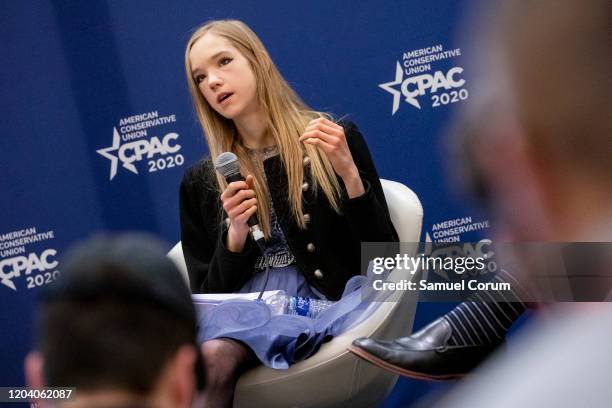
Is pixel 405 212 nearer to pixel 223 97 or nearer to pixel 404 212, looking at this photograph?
pixel 404 212

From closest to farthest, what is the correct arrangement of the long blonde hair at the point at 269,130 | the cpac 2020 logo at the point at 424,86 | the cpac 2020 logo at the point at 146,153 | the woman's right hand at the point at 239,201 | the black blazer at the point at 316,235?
the woman's right hand at the point at 239,201 → the black blazer at the point at 316,235 → the long blonde hair at the point at 269,130 → the cpac 2020 logo at the point at 424,86 → the cpac 2020 logo at the point at 146,153

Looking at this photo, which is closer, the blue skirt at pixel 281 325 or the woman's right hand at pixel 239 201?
the blue skirt at pixel 281 325

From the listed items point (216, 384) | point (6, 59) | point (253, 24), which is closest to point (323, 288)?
point (216, 384)

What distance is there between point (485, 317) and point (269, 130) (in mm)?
1227

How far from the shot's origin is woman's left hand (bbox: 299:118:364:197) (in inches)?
110

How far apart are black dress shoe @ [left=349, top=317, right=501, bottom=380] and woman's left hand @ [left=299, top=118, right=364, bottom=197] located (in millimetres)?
691

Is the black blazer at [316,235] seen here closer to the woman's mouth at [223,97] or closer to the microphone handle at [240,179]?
the microphone handle at [240,179]

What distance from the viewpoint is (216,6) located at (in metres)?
4.11

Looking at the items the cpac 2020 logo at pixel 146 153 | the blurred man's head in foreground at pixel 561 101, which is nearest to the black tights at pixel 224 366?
the cpac 2020 logo at pixel 146 153

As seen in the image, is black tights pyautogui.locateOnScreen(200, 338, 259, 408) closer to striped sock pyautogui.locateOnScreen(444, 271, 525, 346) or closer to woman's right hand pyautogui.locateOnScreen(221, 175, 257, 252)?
woman's right hand pyautogui.locateOnScreen(221, 175, 257, 252)

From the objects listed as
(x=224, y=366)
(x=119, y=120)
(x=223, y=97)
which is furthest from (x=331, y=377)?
(x=119, y=120)

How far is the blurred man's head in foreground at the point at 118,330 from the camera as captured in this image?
62cm

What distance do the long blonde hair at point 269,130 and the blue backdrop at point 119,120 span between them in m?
0.82

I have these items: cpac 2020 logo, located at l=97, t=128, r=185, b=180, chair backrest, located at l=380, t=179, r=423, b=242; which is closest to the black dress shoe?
chair backrest, located at l=380, t=179, r=423, b=242
